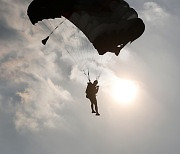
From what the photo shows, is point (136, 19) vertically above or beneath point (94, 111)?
above

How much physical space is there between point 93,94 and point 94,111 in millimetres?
1188

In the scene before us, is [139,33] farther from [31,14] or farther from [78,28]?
[31,14]

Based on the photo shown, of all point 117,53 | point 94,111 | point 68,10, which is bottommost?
point 94,111

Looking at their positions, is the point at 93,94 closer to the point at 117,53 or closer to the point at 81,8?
the point at 117,53

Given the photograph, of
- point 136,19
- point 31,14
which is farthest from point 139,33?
point 31,14

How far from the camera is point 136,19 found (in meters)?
32.7

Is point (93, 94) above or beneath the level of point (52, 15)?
beneath

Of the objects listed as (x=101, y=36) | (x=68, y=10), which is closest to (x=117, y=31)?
(x=101, y=36)

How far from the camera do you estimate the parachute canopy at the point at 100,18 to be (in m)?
32.9

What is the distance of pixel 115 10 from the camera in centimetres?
3316

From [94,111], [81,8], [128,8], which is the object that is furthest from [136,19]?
[94,111]

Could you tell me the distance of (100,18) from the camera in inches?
1320

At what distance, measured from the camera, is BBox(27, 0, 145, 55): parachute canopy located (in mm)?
32938

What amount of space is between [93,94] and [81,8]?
5.06 m
